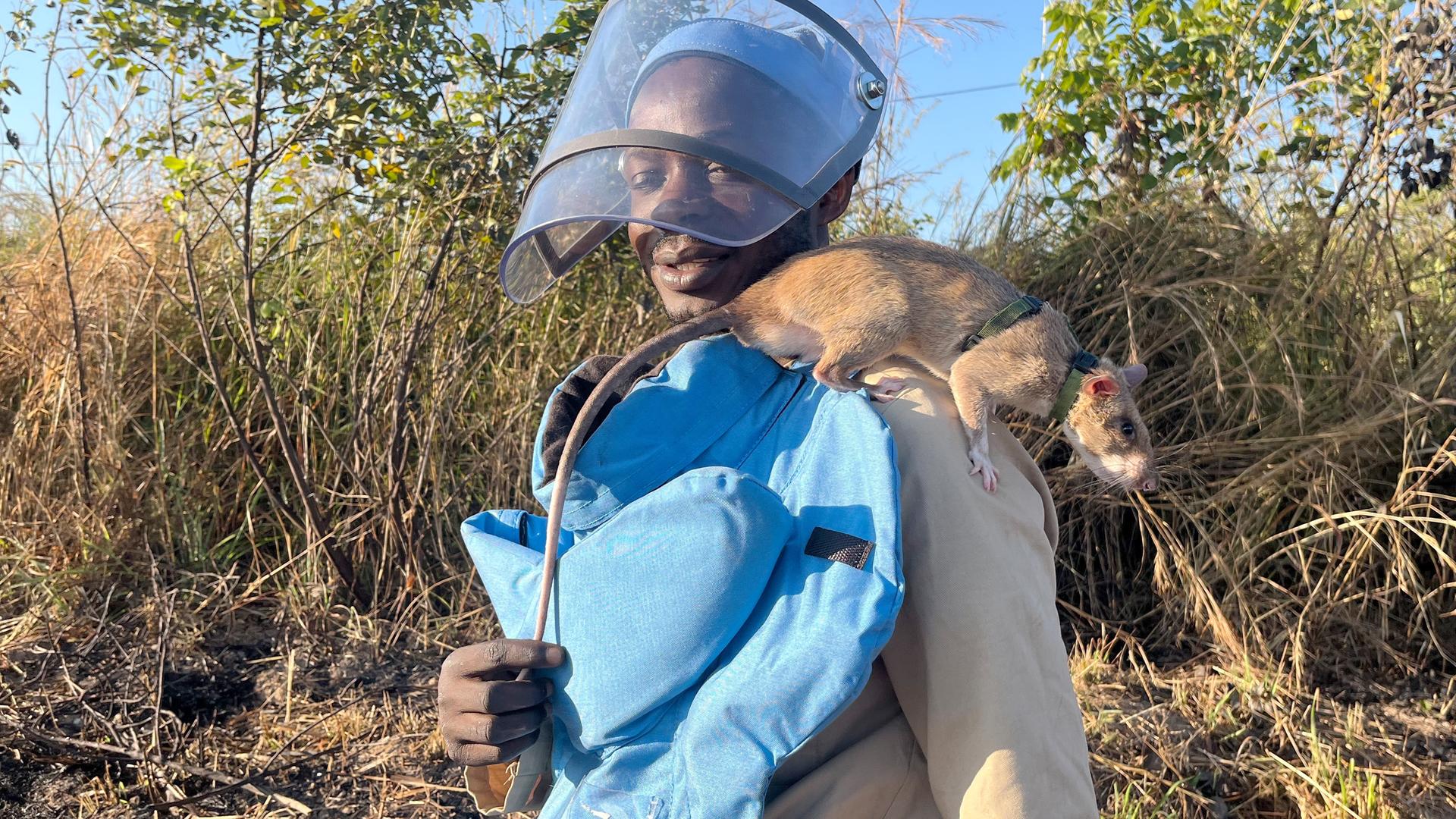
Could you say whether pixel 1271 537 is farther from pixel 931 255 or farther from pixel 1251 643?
pixel 931 255

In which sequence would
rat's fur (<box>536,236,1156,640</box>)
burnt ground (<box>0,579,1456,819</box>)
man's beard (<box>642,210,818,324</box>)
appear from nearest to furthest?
man's beard (<box>642,210,818,324</box>), rat's fur (<box>536,236,1156,640</box>), burnt ground (<box>0,579,1456,819</box>)

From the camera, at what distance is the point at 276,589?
431 centimetres

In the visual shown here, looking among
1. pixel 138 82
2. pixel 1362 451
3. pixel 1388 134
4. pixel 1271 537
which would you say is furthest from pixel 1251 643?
pixel 138 82

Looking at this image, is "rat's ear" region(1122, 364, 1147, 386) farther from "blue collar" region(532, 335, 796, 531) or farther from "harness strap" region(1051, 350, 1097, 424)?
"blue collar" region(532, 335, 796, 531)

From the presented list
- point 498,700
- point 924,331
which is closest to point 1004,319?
point 924,331

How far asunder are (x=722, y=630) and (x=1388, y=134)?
3920 millimetres

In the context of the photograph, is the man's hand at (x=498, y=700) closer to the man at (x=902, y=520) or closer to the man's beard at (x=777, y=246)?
the man at (x=902, y=520)

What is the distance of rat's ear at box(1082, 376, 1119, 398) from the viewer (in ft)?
7.69

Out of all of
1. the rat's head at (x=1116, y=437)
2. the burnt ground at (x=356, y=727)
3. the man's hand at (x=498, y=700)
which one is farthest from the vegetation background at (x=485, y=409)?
the man's hand at (x=498, y=700)

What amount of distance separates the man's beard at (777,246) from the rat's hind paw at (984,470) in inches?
24.4

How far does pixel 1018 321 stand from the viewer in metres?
2.25

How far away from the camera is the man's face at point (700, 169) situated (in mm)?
1504

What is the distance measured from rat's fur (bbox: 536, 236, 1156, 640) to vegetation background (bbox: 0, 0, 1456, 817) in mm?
1167

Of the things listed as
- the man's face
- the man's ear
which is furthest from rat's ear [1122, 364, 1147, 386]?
the man's face
